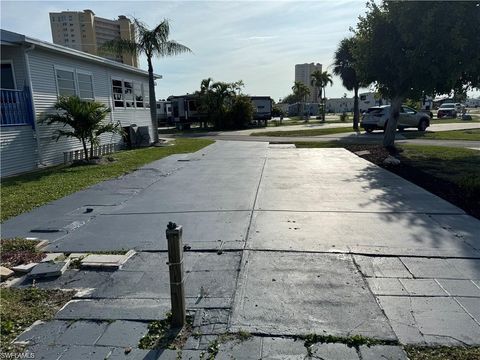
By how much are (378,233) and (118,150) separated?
1461cm

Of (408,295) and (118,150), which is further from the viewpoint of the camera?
(118,150)

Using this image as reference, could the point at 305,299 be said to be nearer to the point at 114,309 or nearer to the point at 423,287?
the point at 423,287

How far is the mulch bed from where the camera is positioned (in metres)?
6.23

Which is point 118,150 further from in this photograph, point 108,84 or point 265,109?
point 265,109

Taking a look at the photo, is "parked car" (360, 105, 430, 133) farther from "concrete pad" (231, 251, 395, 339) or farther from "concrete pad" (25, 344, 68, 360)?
"concrete pad" (25, 344, 68, 360)

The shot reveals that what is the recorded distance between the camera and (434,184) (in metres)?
7.93

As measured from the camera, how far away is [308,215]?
18.9 feet

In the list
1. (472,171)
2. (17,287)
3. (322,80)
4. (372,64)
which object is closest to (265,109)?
(322,80)

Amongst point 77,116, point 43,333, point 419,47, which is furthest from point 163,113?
point 43,333

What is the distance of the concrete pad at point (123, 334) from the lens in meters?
2.72

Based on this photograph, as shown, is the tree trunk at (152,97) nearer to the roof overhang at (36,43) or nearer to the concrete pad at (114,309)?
the roof overhang at (36,43)

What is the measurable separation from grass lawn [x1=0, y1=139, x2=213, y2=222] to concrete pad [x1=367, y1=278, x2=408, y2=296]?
18.9 ft

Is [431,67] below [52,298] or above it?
above

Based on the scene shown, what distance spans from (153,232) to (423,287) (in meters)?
3.40
